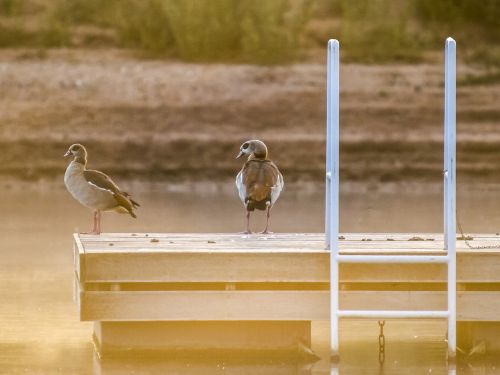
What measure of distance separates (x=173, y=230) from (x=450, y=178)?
9.07m

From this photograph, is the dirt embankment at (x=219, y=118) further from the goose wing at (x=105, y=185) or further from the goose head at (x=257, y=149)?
the goose wing at (x=105, y=185)

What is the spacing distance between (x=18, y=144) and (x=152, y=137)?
2514 mm

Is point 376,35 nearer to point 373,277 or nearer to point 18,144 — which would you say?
A: point 18,144

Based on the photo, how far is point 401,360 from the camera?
8812 mm

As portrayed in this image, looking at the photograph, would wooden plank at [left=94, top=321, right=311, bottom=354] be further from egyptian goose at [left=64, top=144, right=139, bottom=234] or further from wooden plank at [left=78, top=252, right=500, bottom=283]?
egyptian goose at [left=64, top=144, right=139, bottom=234]

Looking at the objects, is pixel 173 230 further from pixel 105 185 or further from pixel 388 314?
pixel 388 314

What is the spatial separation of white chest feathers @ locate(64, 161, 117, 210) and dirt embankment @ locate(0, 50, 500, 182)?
18.7m

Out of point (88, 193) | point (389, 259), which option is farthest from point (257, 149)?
point (389, 259)

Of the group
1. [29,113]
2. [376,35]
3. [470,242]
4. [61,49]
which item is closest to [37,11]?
[61,49]

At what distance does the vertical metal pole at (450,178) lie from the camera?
8.46 meters

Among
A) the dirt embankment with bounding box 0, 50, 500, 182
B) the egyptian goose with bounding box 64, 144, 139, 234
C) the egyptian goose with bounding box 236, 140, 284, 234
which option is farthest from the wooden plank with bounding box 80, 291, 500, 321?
the dirt embankment with bounding box 0, 50, 500, 182

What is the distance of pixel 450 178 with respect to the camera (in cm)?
856

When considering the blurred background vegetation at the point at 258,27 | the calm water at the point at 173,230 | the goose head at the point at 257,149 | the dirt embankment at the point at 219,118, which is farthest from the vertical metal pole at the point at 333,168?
the blurred background vegetation at the point at 258,27

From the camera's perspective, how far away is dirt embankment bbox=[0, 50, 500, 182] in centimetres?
2969
